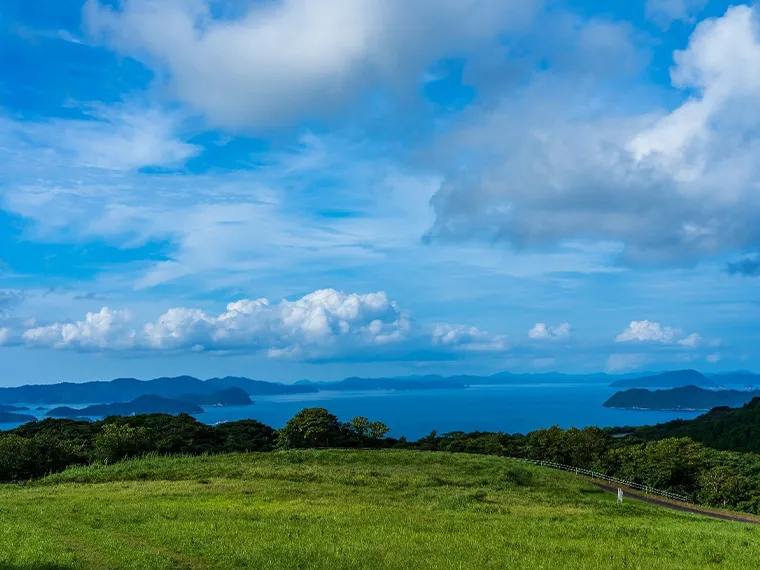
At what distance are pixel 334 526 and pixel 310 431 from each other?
152 ft

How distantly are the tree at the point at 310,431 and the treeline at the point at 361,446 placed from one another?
120 mm

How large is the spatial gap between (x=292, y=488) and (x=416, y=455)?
23.4 meters

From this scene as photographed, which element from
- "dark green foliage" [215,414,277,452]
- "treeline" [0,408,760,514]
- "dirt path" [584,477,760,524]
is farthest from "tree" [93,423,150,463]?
"dirt path" [584,477,760,524]

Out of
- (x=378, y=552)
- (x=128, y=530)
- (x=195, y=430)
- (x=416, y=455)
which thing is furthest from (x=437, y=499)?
(x=195, y=430)

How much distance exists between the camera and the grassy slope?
735 inches

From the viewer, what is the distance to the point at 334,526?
2383 cm

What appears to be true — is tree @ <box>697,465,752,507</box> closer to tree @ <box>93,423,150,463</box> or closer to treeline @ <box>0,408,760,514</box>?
treeline @ <box>0,408,760,514</box>

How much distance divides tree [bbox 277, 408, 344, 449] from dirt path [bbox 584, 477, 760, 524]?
31276mm

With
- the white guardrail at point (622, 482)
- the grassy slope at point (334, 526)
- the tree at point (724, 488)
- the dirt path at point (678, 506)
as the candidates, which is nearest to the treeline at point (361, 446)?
the tree at point (724, 488)

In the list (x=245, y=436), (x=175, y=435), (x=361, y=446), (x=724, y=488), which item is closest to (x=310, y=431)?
(x=361, y=446)

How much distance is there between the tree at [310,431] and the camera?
6969 centimetres

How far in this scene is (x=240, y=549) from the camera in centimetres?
1923

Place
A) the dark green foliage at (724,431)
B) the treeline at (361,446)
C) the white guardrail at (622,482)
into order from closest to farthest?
the treeline at (361,446) < the white guardrail at (622,482) < the dark green foliage at (724,431)

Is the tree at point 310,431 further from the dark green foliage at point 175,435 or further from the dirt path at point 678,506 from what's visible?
the dirt path at point 678,506
